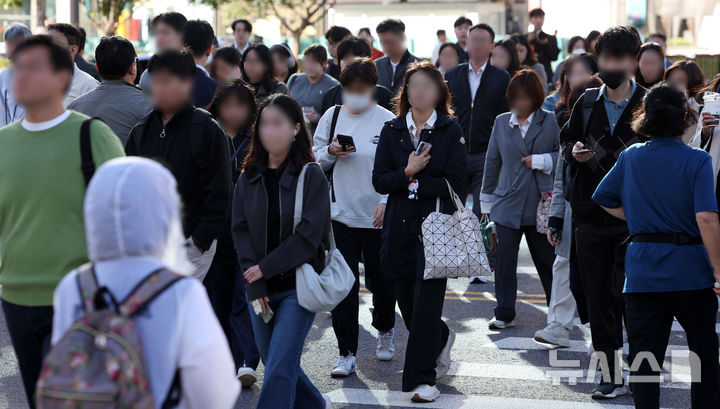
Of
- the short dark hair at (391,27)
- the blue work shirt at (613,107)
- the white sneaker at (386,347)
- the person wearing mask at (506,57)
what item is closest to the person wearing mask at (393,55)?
the short dark hair at (391,27)

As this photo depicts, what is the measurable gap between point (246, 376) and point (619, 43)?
304cm

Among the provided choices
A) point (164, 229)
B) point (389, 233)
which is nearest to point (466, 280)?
point (389, 233)

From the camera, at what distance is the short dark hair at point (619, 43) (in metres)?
5.71

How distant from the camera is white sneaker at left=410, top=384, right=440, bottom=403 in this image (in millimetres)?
5730

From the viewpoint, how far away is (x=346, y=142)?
6562 millimetres

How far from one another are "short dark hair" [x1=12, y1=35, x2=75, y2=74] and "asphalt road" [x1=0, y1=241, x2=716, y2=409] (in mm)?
2733

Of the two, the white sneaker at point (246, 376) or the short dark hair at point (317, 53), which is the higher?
the short dark hair at point (317, 53)

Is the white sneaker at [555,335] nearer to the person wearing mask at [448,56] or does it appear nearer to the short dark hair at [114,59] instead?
the short dark hair at [114,59]

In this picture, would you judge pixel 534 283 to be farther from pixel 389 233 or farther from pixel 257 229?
pixel 257 229

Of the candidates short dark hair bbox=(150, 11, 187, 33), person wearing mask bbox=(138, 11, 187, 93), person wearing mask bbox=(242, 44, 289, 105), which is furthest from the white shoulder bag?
person wearing mask bbox=(242, 44, 289, 105)

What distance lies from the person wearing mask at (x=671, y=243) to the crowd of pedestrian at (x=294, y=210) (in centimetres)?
1

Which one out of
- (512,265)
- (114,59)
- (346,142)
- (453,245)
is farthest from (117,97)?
(512,265)

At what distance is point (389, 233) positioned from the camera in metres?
5.88

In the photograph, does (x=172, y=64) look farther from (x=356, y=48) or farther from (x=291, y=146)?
(x=356, y=48)
